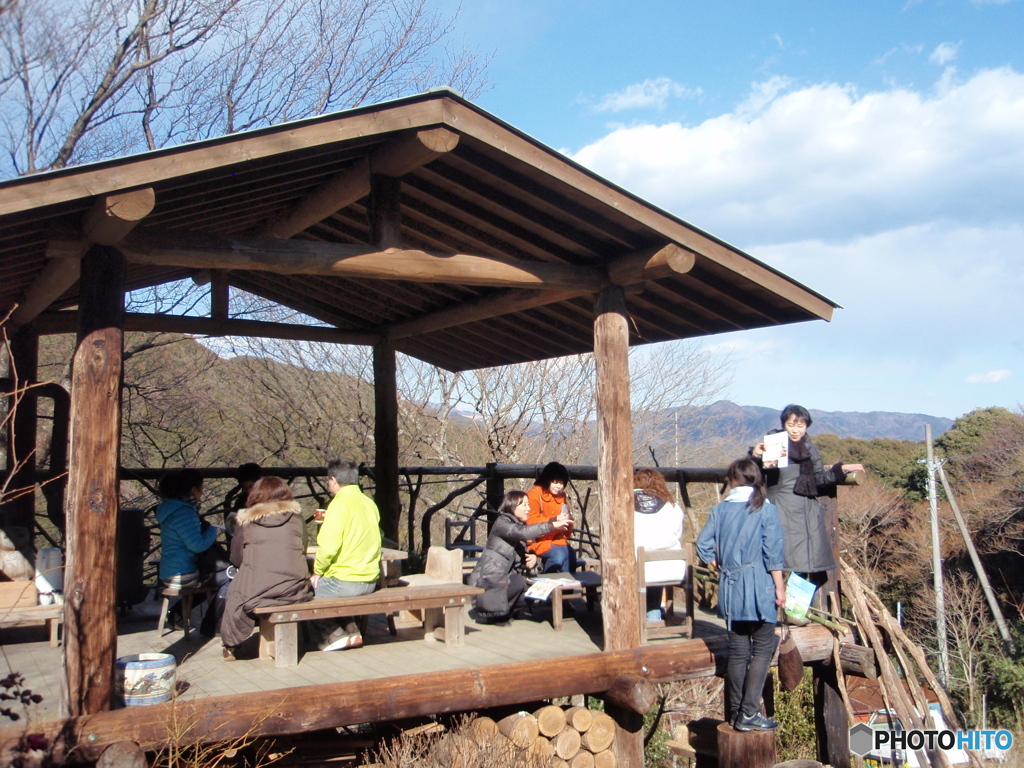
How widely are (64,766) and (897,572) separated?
28.5 meters

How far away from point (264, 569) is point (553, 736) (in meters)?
2.04

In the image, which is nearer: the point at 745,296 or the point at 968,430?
the point at 745,296

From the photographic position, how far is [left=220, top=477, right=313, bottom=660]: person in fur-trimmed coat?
17.2ft

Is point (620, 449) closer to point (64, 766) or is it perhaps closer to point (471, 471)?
point (64, 766)

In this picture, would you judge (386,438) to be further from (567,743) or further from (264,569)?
(567,743)

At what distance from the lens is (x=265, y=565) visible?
17.3 ft

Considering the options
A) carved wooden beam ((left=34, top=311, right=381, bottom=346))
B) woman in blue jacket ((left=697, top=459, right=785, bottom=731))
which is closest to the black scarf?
woman in blue jacket ((left=697, top=459, right=785, bottom=731))

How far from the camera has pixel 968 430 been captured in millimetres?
30156

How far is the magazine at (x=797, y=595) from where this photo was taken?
19.5 ft

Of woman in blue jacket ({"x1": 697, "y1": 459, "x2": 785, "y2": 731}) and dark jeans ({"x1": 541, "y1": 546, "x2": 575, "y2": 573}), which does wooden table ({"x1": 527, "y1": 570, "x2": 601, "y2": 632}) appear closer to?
dark jeans ({"x1": 541, "y1": 546, "x2": 575, "y2": 573})

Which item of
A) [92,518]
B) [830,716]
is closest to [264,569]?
[92,518]

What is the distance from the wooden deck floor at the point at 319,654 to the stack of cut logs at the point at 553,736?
356 mm

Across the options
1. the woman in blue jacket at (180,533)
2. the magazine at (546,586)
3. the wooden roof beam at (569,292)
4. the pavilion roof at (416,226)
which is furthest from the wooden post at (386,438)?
the woman in blue jacket at (180,533)

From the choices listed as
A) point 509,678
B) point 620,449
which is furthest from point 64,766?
point 620,449
